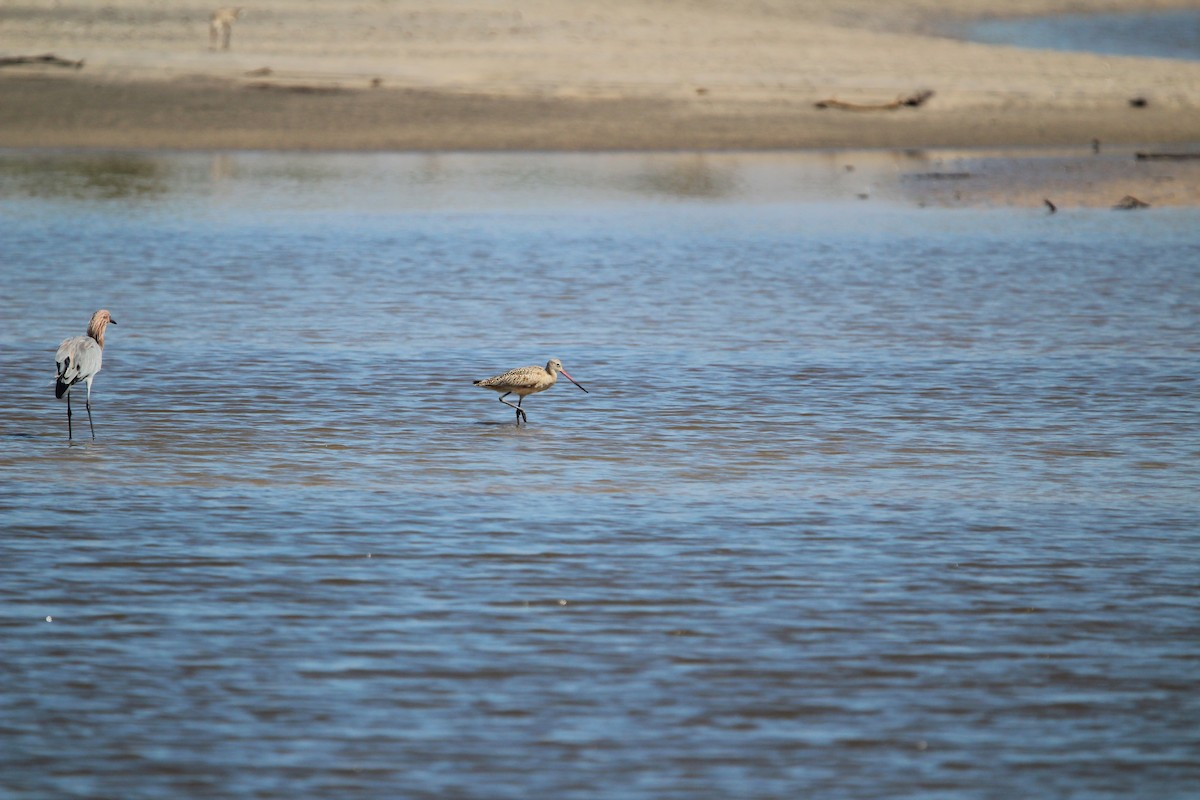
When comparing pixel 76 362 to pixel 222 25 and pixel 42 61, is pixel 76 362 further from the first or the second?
pixel 222 25

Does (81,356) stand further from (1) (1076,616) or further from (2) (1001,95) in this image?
(2) (1001,95)

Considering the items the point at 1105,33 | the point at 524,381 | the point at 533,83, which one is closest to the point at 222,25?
Answer: the point at 533,83

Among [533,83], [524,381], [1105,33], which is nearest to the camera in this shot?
[524,381]

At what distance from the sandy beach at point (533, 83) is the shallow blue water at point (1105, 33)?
397cm

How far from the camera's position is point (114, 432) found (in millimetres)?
9859

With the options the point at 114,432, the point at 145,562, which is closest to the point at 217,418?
the point at 114,432

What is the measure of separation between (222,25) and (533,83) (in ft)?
23.2

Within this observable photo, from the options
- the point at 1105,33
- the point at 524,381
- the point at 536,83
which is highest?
the point at 1105,33

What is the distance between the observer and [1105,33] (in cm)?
4697

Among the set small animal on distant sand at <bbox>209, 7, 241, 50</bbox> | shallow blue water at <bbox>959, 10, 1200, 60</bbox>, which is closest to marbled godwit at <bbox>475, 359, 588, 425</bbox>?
small animal on distant sand at <bbox>209, 7, 241, 50</bbox>

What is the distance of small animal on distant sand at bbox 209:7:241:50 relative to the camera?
34.1 m

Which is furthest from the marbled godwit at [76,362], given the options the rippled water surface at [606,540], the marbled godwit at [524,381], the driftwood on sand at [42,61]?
the driftwood on sand at [42,61]

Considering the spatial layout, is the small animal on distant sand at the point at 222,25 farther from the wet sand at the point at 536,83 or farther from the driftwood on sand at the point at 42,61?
the driftwood on sand at the point at 42,61

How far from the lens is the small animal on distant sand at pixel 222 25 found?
112ft
